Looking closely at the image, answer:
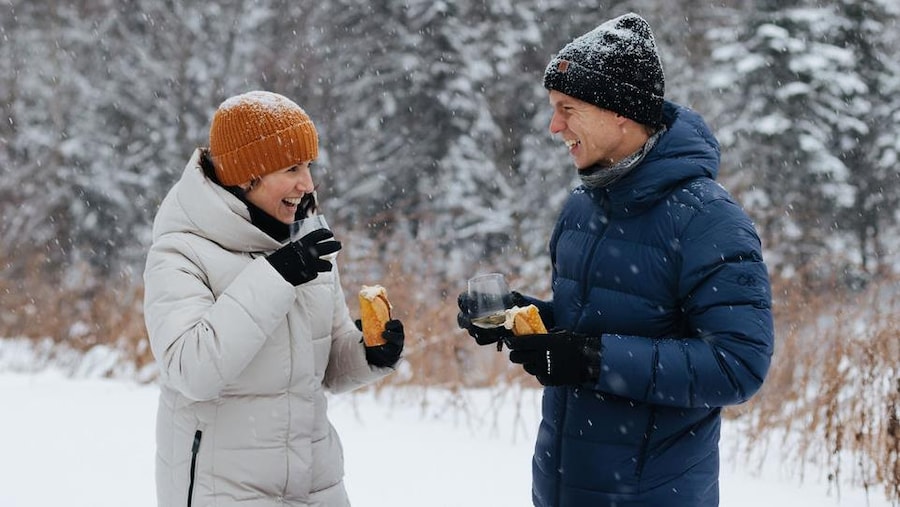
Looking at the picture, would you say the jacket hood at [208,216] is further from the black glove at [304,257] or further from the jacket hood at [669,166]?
the jacket hood at [669,166]

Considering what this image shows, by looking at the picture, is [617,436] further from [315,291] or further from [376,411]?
[376,411]

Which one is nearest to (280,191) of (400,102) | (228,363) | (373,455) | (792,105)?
(228,363)

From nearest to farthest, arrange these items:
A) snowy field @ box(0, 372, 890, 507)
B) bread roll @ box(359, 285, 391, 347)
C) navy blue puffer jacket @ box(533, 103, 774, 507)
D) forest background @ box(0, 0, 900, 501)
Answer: navy blue puffer jacket @ box(533, 103, 774, 507) → bread roll @ box(359, 285, 391, 347) → snowy field @ box(0, 372, 890, 507) → forest background @ box(0, 0, 900, 501)

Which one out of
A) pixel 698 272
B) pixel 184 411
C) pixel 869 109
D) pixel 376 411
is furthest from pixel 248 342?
pixel 869 109

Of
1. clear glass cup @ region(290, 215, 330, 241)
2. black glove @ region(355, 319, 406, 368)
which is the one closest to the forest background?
black glove @ region(355, 319, 406, 368)

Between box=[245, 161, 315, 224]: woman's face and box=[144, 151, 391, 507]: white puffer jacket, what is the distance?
122 mm

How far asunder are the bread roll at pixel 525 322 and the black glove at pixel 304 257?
54 cm

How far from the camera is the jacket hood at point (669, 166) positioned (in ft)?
6.90

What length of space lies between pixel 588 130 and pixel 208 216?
1.11 metres

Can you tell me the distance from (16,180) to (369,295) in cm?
1914

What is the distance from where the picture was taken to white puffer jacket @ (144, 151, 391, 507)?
210cm

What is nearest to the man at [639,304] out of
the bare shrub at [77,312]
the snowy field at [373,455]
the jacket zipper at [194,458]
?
the jacket zipper at [194,458]

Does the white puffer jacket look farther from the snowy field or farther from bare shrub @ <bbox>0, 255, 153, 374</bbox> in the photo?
bare shrub @ <bbox>0, 255, 153, 374</bbox>

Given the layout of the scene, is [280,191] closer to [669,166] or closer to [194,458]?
[194,458]
